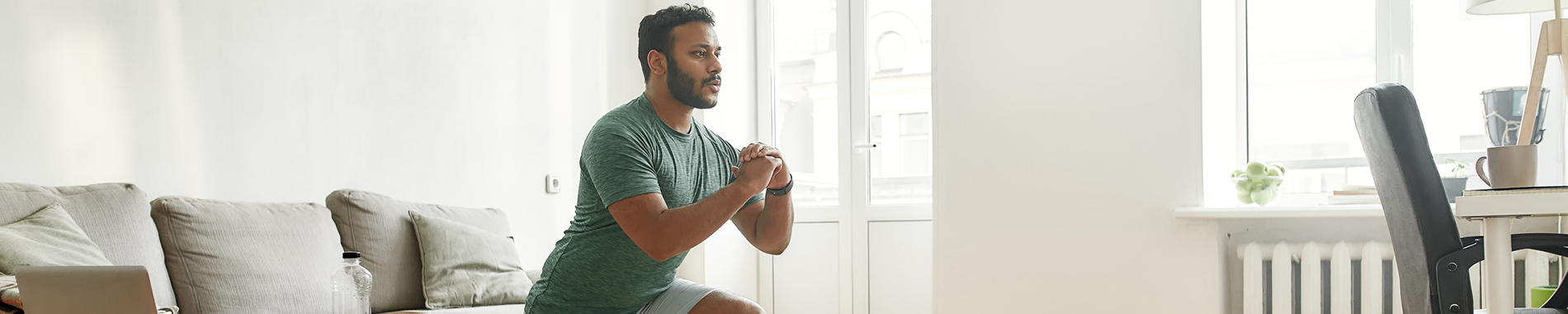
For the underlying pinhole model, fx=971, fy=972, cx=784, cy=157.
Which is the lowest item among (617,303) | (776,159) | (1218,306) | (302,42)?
(1218,306)

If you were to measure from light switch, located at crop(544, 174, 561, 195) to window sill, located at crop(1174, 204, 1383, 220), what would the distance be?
2.38 metres

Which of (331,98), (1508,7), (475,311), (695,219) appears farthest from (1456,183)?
(331,98)

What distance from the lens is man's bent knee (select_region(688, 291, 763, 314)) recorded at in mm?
1775

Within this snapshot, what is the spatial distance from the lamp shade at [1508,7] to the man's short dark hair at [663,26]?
1.78 meters

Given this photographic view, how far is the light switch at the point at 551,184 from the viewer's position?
3.94 m

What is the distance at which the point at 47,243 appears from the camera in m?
1.94

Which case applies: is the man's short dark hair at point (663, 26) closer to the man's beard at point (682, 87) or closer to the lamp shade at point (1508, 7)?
the man's beard at point (682, 87)

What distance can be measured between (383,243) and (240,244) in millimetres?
439

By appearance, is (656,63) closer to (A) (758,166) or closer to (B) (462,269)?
(A) (758,166)

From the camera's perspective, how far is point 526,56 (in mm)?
3818

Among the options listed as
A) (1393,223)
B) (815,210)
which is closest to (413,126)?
(815,210)

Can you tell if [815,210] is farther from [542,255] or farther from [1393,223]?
[1393,223]

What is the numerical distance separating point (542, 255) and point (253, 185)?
1.34 m

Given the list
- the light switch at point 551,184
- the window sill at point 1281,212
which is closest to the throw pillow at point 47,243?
the light switch at point 551,184
